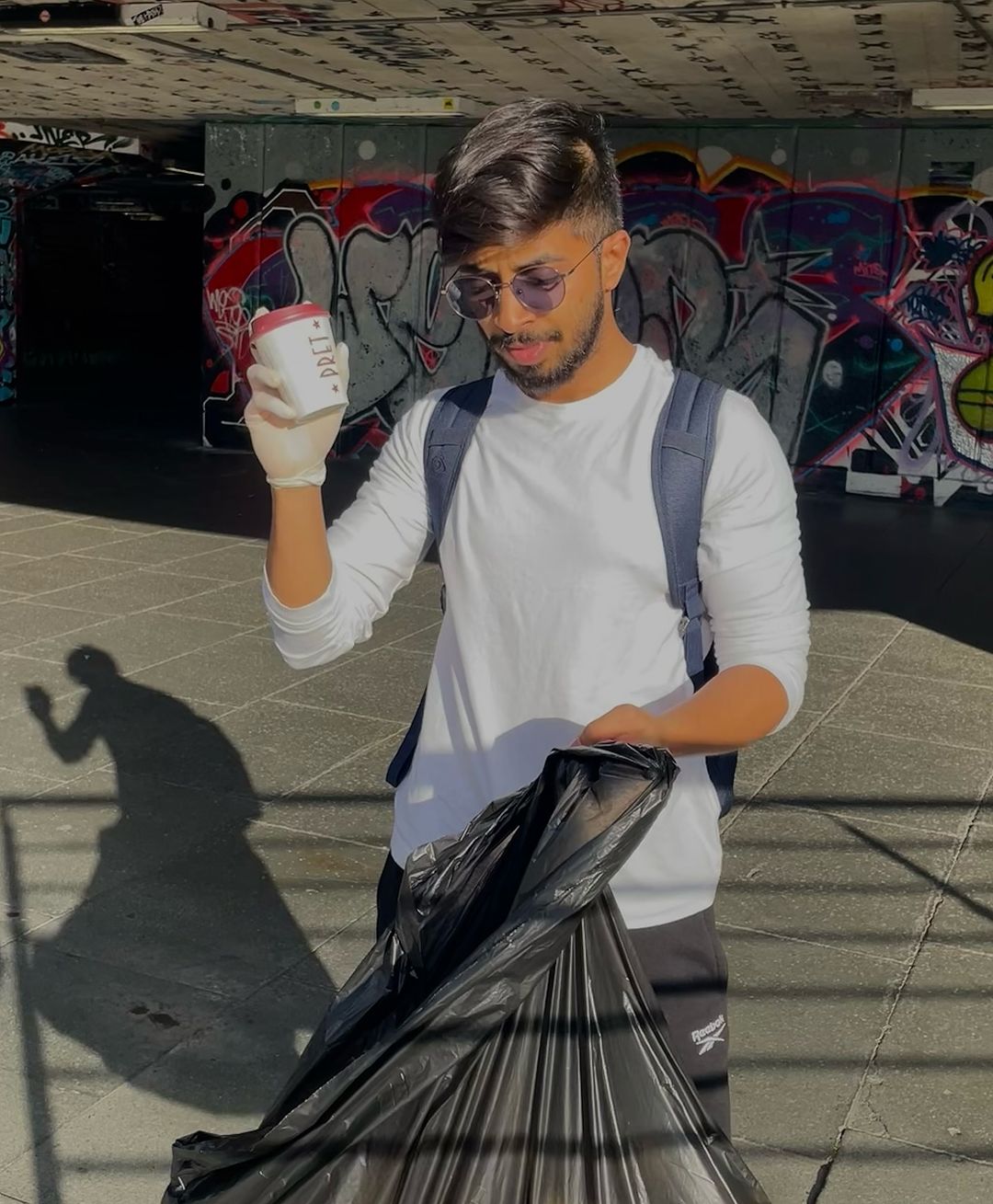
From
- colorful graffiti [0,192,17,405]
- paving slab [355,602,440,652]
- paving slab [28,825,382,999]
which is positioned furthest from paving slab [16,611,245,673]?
colorful graffiti [0,192,17,405]

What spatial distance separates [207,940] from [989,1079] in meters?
2.03

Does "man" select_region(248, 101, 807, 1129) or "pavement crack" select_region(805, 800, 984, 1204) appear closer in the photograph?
"man" select_region(248, 101, 807, 1129)

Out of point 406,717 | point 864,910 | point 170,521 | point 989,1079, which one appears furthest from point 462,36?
point 989,1079

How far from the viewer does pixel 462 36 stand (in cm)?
880

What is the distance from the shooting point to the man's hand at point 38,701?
5.87 meters

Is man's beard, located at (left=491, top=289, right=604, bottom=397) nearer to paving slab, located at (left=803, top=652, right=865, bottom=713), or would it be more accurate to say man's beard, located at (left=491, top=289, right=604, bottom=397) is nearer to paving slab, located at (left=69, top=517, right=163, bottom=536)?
paving slab, located at (left=803, top=652, right=865, bottom=713)

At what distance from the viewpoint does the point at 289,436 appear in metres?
2.01

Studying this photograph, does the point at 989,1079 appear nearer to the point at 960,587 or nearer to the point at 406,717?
the point at 406,717

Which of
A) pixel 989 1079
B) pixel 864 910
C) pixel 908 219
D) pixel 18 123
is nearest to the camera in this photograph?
pixel 989 1079

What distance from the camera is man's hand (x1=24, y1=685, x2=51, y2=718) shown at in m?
5.87

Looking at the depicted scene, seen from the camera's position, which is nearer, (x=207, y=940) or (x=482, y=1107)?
(x=482, y=1107)

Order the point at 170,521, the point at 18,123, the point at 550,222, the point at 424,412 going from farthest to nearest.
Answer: the point at 18,123 → the point at 170,521 → the point at 424,412 → the point at 550,222

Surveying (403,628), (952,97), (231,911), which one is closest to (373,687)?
(403,628)

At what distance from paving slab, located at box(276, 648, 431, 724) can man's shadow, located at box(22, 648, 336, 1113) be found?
601 millimetres
